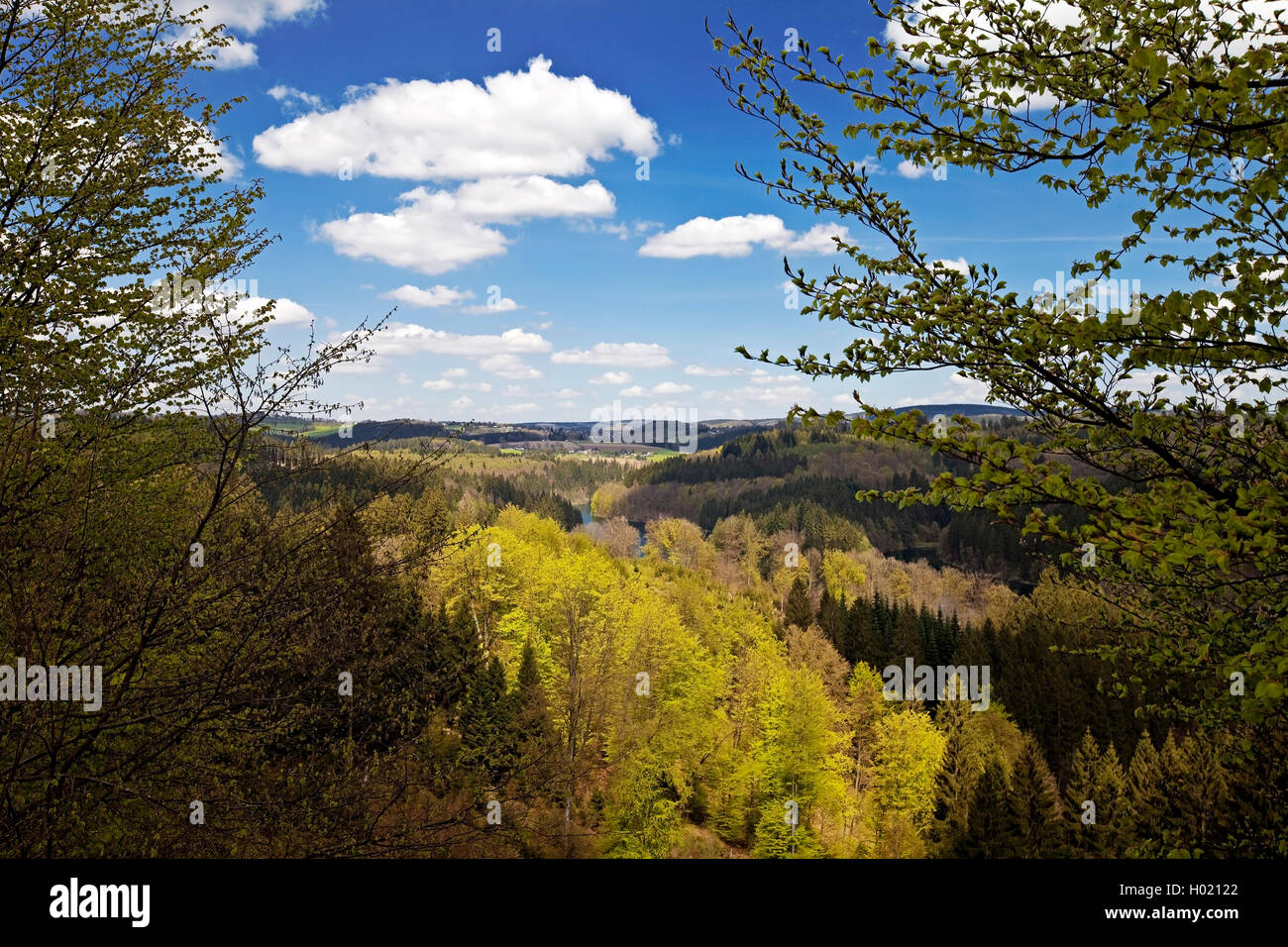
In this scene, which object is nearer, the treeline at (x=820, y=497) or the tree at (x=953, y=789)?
the tree at (x=953, y=789)

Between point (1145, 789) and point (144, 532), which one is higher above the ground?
point (144, 532)

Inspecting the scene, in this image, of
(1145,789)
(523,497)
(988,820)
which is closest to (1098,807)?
(1145,789)

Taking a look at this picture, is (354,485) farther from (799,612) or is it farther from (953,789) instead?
(799,612)

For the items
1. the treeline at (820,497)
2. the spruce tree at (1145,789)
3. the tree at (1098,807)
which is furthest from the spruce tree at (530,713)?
the treeline at (820,497)

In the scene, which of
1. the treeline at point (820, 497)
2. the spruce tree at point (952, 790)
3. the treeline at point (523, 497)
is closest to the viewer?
the spruce tree at point (952, 790)

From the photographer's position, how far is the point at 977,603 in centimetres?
7700

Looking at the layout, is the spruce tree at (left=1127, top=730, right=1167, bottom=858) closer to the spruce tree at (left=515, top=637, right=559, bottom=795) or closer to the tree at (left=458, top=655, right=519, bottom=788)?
the spruce tree at (left=515, top=637, right=559, bottom=795)

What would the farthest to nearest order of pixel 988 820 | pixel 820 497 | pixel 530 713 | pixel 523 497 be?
pixel 820 497, pixel 523 497, pixel 988 820, pixel 530 713

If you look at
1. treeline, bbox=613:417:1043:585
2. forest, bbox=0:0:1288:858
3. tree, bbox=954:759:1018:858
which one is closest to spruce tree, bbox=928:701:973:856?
tree, bbox=954:759:1018:858

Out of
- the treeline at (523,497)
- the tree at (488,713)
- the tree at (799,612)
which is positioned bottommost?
the tree at (799,612)

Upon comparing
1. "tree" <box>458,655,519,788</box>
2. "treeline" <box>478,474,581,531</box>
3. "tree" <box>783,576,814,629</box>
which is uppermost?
"treeline" <box>478,474,581,531</box>

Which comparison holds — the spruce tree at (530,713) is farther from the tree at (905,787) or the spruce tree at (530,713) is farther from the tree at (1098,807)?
the tree at (1098,807)
